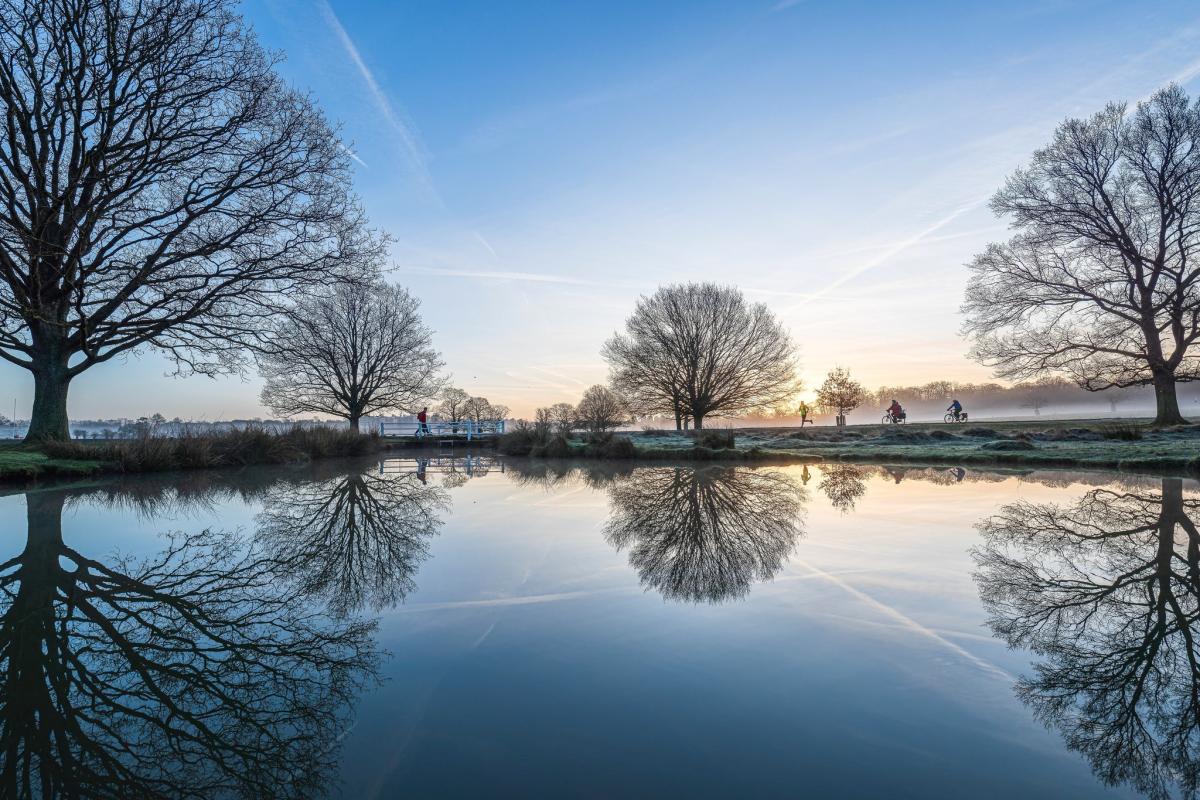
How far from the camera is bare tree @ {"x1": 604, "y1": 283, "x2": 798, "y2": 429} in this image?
1176 inches

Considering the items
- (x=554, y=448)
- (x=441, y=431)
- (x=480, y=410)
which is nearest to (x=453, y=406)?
(x=480, y=410)

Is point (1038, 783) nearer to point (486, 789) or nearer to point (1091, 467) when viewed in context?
point (486, 789)

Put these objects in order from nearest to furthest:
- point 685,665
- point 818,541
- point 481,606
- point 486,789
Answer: point 486,789
point 685,665
point 481,606
point 818,541

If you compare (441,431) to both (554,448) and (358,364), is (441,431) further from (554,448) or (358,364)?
(554,448)

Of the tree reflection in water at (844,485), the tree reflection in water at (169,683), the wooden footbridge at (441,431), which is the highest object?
the wooden footbridge at (441,431)

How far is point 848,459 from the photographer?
14.9 m

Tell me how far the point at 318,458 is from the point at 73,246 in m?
7.72

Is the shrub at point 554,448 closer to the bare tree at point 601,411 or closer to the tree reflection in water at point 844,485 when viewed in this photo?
the bare tree at point 601,411

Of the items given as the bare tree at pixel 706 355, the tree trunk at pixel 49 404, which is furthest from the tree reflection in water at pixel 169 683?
the bare tree at pixel 706 355

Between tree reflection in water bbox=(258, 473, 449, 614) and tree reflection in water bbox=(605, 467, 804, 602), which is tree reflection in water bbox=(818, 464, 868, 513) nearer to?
tree reflection in water bbox=(605, 467, 804, 602)

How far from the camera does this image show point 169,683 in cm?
206

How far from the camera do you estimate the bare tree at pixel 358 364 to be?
2678 cm

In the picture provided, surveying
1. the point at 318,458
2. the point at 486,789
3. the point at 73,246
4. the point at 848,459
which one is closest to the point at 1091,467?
the point at 848,459

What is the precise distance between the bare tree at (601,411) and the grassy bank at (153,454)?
9.00 meters
